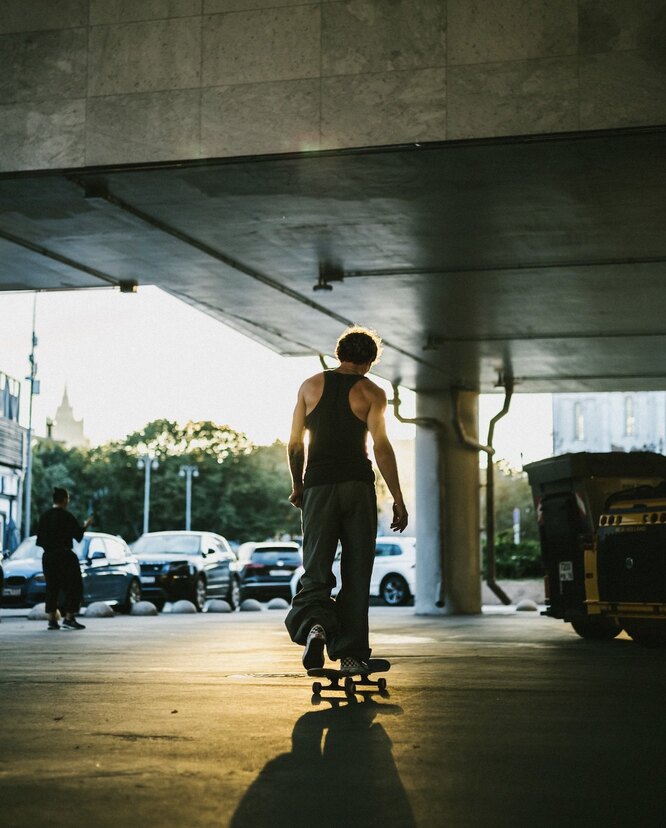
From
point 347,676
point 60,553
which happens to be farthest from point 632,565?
point 60,553

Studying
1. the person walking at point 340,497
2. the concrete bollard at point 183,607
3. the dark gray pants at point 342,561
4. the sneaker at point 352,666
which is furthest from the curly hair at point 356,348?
the concrete bollard at point 183,607

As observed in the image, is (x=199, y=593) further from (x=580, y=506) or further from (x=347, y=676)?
(x=347, y=676)

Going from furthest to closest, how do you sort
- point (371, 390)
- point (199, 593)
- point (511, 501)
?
point (511, 501)
point (199, 593)
point (371, 390)


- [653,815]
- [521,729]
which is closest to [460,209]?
A: [521,729]

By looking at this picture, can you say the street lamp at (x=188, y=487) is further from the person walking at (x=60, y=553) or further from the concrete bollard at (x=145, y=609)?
the person walking at (x=60, y=553)

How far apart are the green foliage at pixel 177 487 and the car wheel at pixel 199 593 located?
59.5 meters

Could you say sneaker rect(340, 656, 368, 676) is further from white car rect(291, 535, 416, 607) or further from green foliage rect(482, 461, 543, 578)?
green foliage rect(482, 461, 543, 578)

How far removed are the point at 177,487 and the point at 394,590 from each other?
5962 cm

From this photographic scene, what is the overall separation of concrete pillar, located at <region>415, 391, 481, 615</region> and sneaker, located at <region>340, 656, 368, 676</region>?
53.5 feet

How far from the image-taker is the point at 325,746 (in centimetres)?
511

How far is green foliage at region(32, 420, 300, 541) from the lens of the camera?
87.8 metres

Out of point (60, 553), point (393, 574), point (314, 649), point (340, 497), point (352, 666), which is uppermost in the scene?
point (340, 497)

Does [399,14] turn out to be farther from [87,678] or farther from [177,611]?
[177,611]

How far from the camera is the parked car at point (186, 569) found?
2652cm
